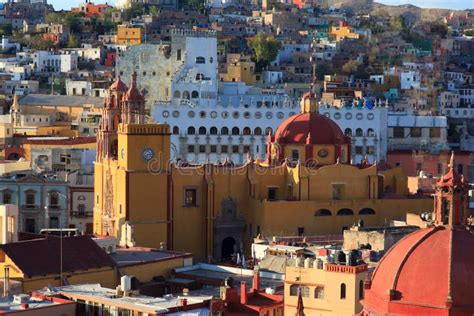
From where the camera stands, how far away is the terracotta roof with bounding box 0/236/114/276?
49406 mm

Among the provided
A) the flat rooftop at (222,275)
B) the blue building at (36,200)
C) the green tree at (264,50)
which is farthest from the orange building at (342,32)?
the flat rooftop at (222,275)

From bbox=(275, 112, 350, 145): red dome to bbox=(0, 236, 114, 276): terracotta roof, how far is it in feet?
64.3

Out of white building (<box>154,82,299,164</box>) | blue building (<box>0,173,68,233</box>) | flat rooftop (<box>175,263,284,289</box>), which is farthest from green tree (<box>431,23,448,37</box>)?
flat rooftop (<box>175,263,284,289</box>)

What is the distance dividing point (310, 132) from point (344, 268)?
24454 mm

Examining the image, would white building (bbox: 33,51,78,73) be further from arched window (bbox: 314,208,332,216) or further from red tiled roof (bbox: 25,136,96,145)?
arched window (bbox: 314,208,332,216)

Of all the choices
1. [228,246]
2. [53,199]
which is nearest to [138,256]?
[228,246]

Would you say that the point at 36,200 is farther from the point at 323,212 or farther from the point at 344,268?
the point at 344,268

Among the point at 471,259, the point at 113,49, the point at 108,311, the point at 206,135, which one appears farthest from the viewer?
the point at 113,49

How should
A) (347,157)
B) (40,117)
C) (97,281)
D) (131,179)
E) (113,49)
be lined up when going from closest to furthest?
(97,281), (131,179), (347,157), (40,117), (113,49)

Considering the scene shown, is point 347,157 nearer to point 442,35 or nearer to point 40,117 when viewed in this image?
point 40,117

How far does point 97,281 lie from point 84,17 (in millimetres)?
102999

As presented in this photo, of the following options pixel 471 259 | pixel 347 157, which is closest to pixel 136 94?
pixel 347 157

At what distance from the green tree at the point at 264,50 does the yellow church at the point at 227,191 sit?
54.2m

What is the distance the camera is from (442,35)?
511 ft
